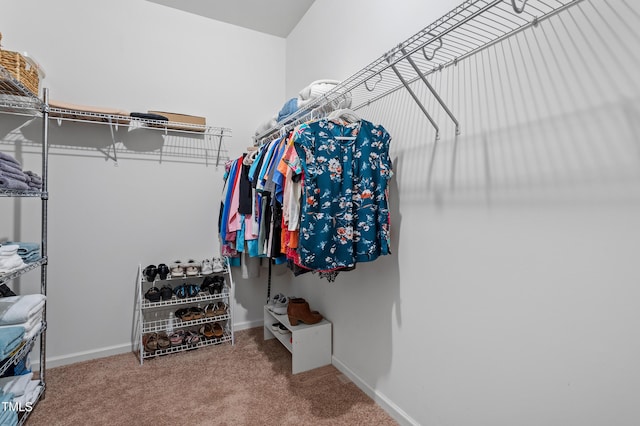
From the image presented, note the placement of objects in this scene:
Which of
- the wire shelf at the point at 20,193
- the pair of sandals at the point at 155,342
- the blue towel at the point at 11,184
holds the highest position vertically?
the blue towel at the point at 11,184

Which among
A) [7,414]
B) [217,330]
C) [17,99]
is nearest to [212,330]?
[217,330]

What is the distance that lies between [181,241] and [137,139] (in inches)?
35.3

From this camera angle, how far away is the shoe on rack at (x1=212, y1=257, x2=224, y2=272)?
8.74ft

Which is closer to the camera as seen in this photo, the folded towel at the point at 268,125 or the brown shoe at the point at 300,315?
the brown shoe at the point at 300,315

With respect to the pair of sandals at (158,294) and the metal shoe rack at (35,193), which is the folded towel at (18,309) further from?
the pair of sandals at (158,294)

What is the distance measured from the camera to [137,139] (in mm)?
2529

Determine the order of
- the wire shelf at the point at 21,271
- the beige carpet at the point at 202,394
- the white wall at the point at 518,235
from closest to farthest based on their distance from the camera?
the white wall at the point at 518,235 < the wire shelf at the point at 21,271 < the beige carpet at the point at 202,394

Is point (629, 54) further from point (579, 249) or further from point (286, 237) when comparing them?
point (286, 237)

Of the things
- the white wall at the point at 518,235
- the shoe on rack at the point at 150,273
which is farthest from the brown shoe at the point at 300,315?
the shoe on rack at the point at 150,273

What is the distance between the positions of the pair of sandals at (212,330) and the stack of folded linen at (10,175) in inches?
61.4

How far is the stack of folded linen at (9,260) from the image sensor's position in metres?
1.48

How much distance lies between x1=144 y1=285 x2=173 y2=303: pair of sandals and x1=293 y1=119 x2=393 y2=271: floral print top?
1.56 m

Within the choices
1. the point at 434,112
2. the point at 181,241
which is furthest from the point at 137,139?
the point at 434,112

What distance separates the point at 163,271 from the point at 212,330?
2.05ft
